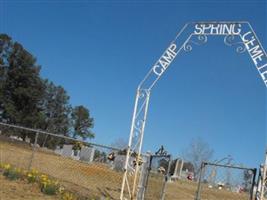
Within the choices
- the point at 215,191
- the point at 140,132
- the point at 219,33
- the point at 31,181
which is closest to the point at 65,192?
the point at 31,181

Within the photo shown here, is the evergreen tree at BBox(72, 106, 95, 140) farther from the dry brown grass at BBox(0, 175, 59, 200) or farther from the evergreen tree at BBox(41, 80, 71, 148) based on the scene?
the dry brown grass at BBox(0, 175, 59, 200)

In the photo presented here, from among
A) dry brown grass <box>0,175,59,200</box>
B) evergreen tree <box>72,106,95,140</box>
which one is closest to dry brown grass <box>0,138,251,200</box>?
dry brown grass <box>0,175,59,200</box>

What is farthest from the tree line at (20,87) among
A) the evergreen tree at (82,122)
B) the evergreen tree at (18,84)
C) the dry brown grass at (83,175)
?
the dry brown grass at (83,175)

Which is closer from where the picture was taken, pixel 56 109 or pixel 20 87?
pixel 20 87

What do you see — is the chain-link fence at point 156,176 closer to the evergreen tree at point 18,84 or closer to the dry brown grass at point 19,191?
the dry brown grass at point 19,191

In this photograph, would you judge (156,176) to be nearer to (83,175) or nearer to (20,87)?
(83,175)

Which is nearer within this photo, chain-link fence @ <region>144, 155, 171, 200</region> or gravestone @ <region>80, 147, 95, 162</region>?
chain-link fence @ <region>144, 155, 171, 200</region>

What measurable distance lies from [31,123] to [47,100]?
9368mm

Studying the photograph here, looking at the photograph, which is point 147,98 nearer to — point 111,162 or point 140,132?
point 140,132

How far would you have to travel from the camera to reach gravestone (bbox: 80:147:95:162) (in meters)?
19.8

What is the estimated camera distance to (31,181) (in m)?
15.0

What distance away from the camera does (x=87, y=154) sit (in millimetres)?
20578

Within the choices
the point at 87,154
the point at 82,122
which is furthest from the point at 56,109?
the point at 87,154

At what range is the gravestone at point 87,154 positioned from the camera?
19786 mm
